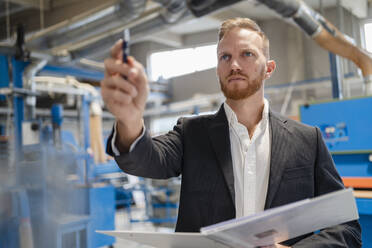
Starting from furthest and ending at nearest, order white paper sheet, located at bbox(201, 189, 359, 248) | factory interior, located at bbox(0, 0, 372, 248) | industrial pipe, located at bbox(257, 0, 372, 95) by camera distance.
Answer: industrial pipe, located at bbox(257, 0, 372, 95)
factory interior, located at bbox(0, 0, 372, 248)
white paper sheet, located at bbox(201, 189, 359, 248)

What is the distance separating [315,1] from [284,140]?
11.4 ft

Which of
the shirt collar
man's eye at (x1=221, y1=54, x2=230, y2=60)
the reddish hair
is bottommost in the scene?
the shirt collar

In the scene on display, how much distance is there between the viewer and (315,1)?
13.2ft

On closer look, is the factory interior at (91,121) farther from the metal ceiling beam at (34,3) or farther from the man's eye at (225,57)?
the man's eye at (225,57)

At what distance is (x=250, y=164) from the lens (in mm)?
1167

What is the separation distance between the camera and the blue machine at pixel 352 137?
240 cm

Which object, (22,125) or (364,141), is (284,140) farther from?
(22,125)

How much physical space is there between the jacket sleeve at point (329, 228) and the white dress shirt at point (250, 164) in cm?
19

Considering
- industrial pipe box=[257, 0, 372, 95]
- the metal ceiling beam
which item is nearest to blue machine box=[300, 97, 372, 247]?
industrial pipe box=[257, 0, 372, 95]

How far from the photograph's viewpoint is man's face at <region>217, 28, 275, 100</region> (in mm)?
1184

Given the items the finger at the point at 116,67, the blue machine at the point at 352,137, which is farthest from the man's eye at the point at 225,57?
the blue machine at the point at 352,137

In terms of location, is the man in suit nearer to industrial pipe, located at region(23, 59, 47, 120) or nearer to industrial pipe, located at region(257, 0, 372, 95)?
industrial pipe, located at region(257, 0, 372, 95)

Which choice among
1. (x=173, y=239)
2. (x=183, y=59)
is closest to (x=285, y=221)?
(x=173, y=239)

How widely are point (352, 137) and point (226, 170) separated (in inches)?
71.6
